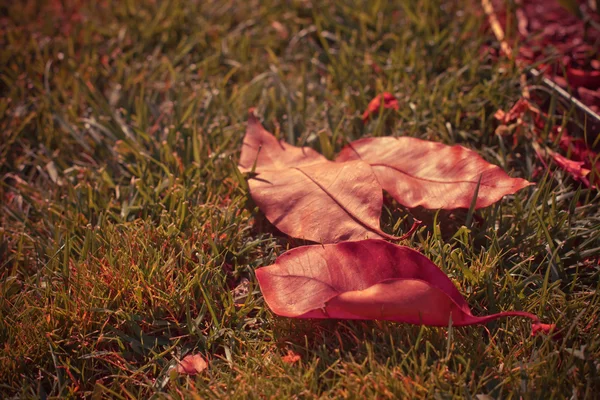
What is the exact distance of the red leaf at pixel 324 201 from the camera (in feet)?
5.16

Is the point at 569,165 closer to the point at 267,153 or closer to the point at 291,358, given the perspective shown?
the point at 267,153

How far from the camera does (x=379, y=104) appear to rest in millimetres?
2217

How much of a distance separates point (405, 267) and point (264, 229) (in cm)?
55

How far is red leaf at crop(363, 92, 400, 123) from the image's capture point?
2.20 meters

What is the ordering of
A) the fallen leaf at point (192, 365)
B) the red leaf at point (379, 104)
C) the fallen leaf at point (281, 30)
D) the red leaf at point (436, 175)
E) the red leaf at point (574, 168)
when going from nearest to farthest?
1. the fallen leaf at point (192, 365)
2. the red leaf at point (436, 175)
3. the red leaf at point (574, 168)
4. the red leaf at point (379, 104)
5. the fallen leaf at point (281, 30)

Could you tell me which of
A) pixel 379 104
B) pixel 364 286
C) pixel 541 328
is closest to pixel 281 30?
pixel 379 104

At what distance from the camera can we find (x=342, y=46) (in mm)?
2557

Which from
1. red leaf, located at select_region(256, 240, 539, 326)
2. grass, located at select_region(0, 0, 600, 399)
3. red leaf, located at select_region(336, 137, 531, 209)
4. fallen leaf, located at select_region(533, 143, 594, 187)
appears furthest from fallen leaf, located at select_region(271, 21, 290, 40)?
red leaf, located at select_region(256, 240, 539, 326)

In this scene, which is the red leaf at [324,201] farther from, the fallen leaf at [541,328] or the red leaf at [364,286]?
the fallen leaf at [541,328]

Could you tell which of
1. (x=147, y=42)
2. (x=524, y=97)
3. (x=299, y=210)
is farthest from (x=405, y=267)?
(x=147, y=42)

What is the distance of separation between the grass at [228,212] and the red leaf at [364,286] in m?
0.08

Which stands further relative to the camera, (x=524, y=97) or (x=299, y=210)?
(x=524, y=97)

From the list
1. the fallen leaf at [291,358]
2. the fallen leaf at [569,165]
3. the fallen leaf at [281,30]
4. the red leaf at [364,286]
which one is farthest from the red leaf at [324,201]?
the fallen leaf at [281,30]

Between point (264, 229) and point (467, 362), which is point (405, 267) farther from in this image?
point (264, 229)
